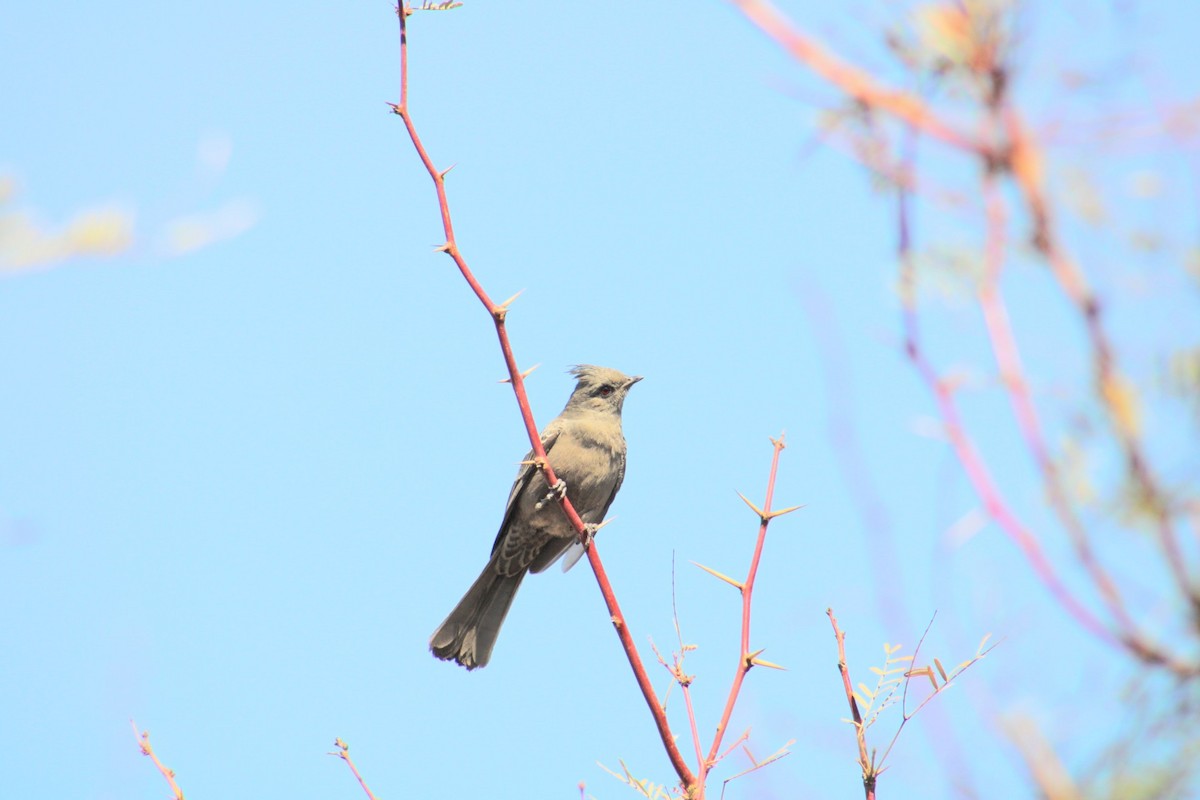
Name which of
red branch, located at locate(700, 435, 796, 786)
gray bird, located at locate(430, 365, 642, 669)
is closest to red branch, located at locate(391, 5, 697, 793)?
red branch, located at locate(700, 435, 796, 786)

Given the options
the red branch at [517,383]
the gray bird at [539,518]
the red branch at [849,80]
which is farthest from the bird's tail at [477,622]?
the red branch at [849,80]

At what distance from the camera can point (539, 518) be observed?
7762 millimetres

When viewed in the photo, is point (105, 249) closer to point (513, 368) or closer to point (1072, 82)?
point (513, 368)

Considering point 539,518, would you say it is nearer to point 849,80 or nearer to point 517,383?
point 517,383

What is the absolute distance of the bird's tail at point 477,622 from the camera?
7629 millimetres

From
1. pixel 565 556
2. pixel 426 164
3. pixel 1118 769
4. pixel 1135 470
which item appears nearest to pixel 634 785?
pixel 426 164

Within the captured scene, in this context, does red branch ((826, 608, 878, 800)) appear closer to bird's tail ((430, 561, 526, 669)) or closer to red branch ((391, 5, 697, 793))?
red branch ((391, 5, 697, 793))

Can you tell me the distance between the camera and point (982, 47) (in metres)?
1.70

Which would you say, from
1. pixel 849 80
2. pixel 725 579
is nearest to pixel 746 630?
pixel 725 579

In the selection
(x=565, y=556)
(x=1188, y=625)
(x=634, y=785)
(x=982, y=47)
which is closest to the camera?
(x=1188, y=625)

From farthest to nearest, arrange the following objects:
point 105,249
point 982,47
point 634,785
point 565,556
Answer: point 565,556
point 634,785
point 105,249
point 982,47

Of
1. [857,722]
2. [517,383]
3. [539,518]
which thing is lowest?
[857,722]

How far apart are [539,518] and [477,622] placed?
0.80 meters

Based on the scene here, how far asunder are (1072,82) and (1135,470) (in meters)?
0.61
